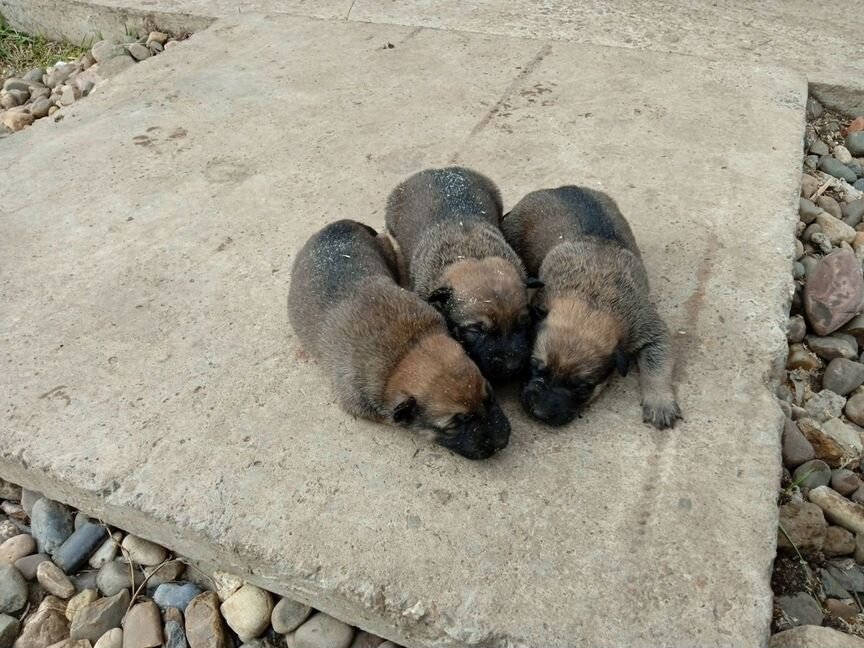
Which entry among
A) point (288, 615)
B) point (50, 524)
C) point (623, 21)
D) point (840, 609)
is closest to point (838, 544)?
point (840, 609)

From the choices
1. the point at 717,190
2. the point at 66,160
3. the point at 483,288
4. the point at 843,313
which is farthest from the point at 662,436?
the point at 66,160

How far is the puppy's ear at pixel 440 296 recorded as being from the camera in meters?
4.16

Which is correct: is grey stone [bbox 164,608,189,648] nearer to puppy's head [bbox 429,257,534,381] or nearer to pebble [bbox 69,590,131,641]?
pebble [bbox 69,590,131,641]

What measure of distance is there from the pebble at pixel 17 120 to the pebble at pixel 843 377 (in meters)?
8.05

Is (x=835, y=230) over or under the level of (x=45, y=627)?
over

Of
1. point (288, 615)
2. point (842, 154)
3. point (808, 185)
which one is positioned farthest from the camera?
point (842, 154)

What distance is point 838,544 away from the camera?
3.59m

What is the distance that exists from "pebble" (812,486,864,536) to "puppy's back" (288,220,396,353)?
106 inches

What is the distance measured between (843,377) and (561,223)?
1.98 m

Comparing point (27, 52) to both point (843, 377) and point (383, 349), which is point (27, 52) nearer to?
point (383, 349)

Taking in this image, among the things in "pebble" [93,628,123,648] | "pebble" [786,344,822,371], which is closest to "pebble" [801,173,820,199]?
"pebble" [786,344,822,371]

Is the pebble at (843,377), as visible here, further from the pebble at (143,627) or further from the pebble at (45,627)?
the pebble at (45,627)

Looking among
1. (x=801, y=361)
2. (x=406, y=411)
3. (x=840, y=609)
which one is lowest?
(x=840, y=609)

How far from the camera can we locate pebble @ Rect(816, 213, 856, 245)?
552cm
